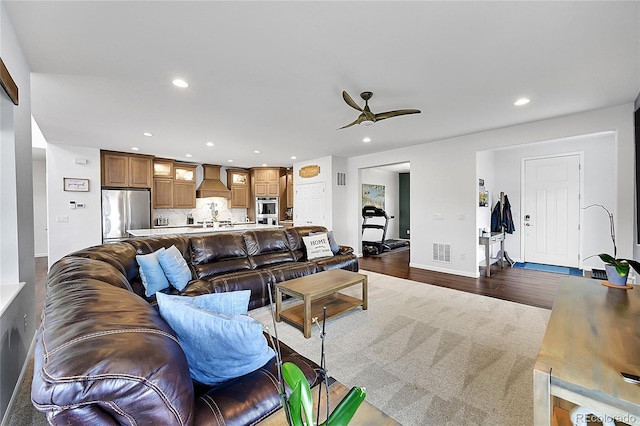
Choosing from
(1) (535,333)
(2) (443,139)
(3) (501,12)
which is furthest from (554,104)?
(1) (535,333)

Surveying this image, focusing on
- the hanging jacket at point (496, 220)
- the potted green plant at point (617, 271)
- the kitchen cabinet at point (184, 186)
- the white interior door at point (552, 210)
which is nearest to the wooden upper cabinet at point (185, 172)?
the kitchen cabinet at point (184, 186)

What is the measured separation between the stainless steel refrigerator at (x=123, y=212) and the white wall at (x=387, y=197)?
228 inches

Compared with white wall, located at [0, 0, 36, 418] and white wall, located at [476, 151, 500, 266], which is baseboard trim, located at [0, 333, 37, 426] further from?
white wall, located at [476, 151, 500, 266]

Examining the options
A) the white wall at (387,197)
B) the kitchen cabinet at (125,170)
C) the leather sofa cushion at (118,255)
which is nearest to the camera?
the leather sofa cushion at (118,255)

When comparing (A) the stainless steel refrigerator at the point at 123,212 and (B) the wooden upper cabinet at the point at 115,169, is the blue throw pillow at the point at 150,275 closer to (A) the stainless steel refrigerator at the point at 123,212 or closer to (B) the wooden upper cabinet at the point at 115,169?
(A) the stainless steel refrigerator at the point at 123,212

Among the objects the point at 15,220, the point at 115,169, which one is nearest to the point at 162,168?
the point at 115,169

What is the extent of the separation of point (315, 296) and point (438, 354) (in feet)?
3.94

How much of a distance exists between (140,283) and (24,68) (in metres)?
2.07

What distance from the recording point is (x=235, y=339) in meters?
1.07

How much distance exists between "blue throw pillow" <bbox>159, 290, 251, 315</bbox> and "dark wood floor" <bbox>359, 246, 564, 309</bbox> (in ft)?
12.4

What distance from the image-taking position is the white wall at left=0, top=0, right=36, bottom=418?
173 centimetres

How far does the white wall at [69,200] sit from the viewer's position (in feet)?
17.1

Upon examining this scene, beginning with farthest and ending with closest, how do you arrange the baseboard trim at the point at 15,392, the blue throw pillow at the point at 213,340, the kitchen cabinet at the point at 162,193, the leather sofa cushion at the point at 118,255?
the kitchen cabinet at the point at 162,193, the leather sofa cushion at the point at 118,255, the baseboard trim at the point at 15,392, the blue throw pillow at the point at 213,340

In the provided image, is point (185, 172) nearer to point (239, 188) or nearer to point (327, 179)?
point (239, 188)
